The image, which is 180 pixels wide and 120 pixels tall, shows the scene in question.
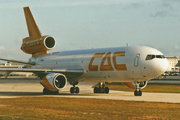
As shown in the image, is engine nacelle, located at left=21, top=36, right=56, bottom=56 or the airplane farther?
engine nacelle, located at left=21, top=36, right=56, bottom=56

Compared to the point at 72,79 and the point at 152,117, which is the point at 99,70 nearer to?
the point at 72,79

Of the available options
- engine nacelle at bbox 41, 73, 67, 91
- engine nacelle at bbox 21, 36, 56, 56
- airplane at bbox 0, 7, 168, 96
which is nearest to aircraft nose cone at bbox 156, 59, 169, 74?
airplane at bbox 0, 7, 168, 96

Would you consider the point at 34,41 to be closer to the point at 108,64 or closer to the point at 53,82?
the point at 53,82

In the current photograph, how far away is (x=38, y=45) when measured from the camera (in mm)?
36094

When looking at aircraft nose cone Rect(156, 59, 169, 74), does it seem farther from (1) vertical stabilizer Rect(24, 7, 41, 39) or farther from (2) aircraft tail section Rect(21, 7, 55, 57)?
(1) vertical stabilizer Rect(24, 7, 41, 39)

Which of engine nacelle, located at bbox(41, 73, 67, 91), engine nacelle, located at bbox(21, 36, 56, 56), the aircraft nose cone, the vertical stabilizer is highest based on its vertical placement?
the vertical stabilizer

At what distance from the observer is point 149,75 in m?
26.4

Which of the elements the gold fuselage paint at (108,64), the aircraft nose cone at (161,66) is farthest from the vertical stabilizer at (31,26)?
the aircraft nose cone at (161,66)

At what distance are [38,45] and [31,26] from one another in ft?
9.99

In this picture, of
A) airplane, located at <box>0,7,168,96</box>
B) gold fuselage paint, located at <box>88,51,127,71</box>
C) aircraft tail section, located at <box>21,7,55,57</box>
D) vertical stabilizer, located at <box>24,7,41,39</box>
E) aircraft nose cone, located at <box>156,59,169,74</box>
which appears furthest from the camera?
vertical stabilizer, located at <box>24,7,41,39</box>

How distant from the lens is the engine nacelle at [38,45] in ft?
117

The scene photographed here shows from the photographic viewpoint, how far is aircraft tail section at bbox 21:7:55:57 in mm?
35844

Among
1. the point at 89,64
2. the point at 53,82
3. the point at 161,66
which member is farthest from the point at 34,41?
the point at 161,66

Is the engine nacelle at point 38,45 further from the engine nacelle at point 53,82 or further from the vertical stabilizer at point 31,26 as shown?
the engine nacelle at point 53,82
